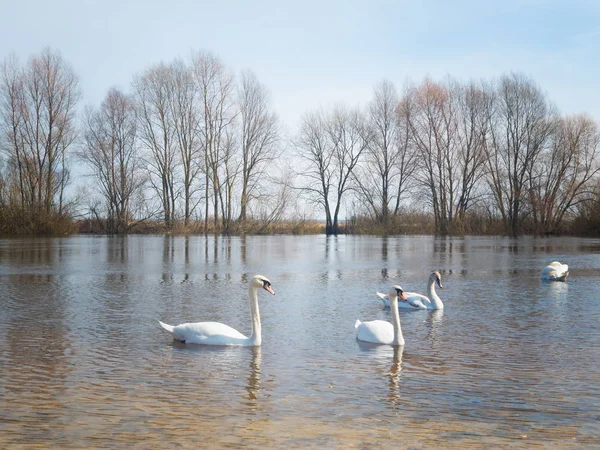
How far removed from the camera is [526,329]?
10039 millimetres

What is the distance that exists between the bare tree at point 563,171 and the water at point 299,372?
135 feet

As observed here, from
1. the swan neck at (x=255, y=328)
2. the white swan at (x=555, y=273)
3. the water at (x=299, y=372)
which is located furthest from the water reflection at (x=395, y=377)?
the white swan at (x=555, y=273)

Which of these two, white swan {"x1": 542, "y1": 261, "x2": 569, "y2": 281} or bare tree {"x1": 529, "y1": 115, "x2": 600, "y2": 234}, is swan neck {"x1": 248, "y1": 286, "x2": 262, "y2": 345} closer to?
white swan {"x1": 542, "y1": 261, "x2": 569, "y2": 281}

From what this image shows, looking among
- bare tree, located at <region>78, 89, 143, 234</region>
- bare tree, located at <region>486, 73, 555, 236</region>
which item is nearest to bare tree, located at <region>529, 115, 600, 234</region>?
bare tree, located at <region>486, 73, 555, 236</region>

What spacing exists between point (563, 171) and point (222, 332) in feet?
164

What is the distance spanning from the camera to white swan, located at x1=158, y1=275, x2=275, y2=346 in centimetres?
848

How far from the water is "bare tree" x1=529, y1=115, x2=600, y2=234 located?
41209mm

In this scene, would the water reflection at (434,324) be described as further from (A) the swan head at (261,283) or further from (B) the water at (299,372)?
(A) the swan head at (261,283)

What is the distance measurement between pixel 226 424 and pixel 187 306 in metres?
7.00

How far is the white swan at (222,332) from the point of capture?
8484 millimetres

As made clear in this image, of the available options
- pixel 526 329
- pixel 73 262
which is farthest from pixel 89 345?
pixel 73 262

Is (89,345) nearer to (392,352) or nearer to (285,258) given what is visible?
(392,352)

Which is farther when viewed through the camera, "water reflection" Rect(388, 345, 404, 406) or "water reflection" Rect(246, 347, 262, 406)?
"water reflection" Rect(246, 347, 262, 406)

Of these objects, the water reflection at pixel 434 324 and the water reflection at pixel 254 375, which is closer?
the water reflection at pixel 254 375
